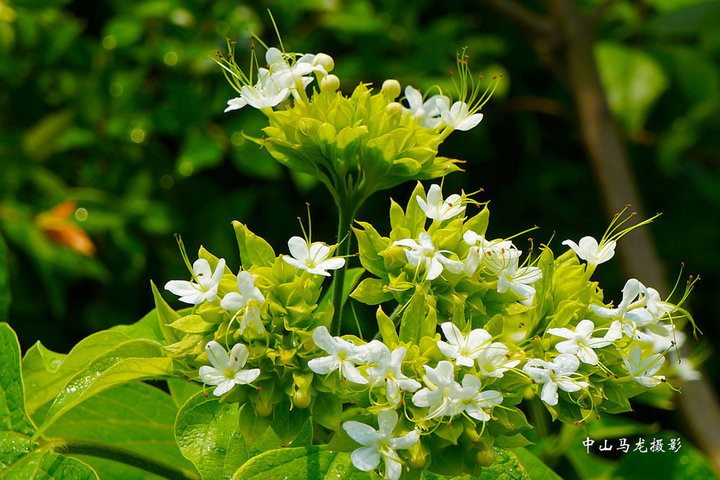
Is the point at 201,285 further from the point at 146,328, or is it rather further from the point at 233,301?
the point at 146,328

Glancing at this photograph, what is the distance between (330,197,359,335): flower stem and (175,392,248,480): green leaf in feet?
0.48

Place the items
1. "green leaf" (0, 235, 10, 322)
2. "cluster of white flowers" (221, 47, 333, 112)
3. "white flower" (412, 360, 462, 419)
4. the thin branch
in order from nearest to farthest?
1. "white flower" (412, 360, 462, 419)
2. "cluster of white flowers" (221, 47, 333, 112)
3. "green leaf" (0, 235, 10, 322)
4. the thin branch

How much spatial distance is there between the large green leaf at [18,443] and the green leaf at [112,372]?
4 centimetres

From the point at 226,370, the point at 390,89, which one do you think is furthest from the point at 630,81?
the point at 226,370

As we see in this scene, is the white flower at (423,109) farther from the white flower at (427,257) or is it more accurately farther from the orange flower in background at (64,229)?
the orange flower in background at (64,229)

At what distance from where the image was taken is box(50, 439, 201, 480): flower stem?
76 cm

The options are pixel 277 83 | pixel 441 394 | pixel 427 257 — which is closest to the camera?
pixel 441 394

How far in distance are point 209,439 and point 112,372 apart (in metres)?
0.13

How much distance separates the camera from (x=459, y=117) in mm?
890

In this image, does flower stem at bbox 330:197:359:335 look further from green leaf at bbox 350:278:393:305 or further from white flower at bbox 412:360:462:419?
white flower at bbox 412:360:462:419

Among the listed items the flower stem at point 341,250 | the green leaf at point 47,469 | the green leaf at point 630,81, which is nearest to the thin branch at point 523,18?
the green leaf at point 630,81

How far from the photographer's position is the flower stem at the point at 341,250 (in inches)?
32.6

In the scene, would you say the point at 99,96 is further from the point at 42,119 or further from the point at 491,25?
the point at 491,25

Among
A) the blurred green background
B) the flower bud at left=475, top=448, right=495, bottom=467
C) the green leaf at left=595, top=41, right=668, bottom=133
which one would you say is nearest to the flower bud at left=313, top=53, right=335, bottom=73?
the flower bud at left=475, top=448, right=495, bottom=467
